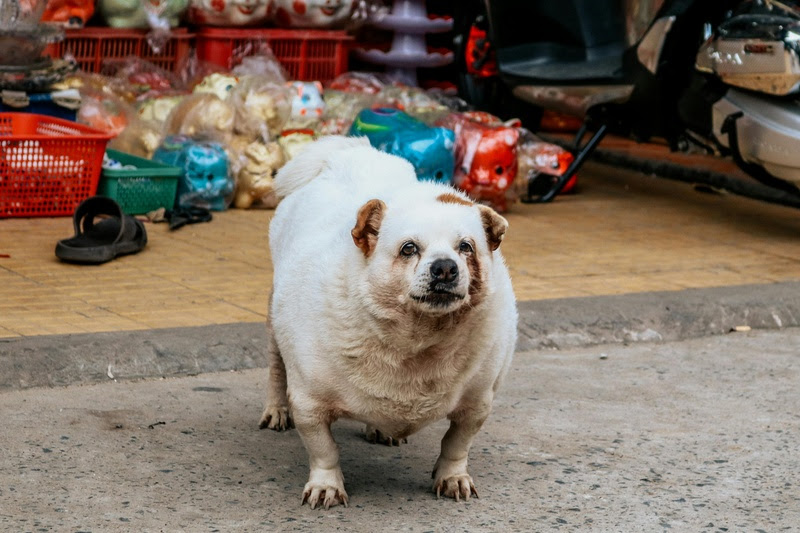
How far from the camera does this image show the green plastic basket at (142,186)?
662 cm

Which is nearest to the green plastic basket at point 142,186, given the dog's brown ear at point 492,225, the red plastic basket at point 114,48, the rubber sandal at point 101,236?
the rubber sandal at point 101,236

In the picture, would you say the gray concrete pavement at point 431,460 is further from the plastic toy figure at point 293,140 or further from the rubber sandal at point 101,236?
the plastic toy figure at point 293,140

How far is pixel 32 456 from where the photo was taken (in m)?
3.51

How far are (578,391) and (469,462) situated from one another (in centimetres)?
86

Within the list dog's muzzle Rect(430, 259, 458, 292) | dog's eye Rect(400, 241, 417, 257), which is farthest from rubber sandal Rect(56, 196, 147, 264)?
dog's muzzle Rect(430, 259, 458, 292)

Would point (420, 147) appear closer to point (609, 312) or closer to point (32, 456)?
point (609, 312)

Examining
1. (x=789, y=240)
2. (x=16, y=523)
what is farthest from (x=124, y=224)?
(x=789, y=240)

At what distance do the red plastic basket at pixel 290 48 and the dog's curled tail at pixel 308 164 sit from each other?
493 cm

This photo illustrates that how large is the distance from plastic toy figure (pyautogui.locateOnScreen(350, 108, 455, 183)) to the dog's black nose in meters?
3.97

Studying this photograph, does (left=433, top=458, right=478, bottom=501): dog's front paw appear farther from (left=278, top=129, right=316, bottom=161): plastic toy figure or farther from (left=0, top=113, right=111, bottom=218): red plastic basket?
(left=278, top=129, right=316, bottom=161): plastic toy figure

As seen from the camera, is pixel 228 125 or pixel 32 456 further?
pixel 228 125

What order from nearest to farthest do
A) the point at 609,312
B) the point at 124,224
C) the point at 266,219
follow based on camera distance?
the point at 609,312 < the point at 124,224 < the point at 266,219

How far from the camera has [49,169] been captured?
21.1 ft

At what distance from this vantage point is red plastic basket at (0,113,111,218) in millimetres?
6320
